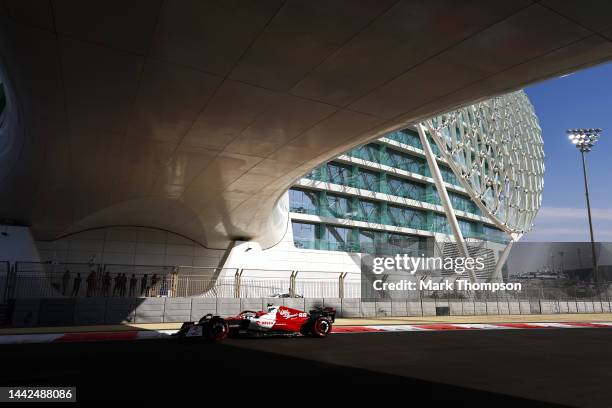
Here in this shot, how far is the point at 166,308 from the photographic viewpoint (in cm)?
1648

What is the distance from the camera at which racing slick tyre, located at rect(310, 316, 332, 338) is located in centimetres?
1185

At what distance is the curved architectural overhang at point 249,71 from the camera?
6.58m

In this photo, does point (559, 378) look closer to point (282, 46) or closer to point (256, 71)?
point (282, 46)

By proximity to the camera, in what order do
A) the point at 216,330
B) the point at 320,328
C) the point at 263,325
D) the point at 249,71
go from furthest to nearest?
the point at 320,328, the point at 263,325, the point at 216,330, the point at 249,71

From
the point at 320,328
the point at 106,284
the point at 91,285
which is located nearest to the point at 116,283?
the point at 106,284

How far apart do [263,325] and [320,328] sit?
179 cm

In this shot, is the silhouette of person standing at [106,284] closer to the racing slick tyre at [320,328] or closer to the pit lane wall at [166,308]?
the pit lane wall at [166,308]

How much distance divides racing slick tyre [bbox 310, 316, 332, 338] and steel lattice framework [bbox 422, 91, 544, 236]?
85.3 feet

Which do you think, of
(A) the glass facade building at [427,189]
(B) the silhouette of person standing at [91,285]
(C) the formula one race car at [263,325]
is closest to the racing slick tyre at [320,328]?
(C) the formula one race car at [263,325]

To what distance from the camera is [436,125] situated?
37.7 meters

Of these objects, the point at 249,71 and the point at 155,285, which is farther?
the point at 155,285

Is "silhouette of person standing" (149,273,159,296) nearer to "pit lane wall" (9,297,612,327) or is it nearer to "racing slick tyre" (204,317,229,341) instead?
"pit lane wall" (9,297,612,327)
